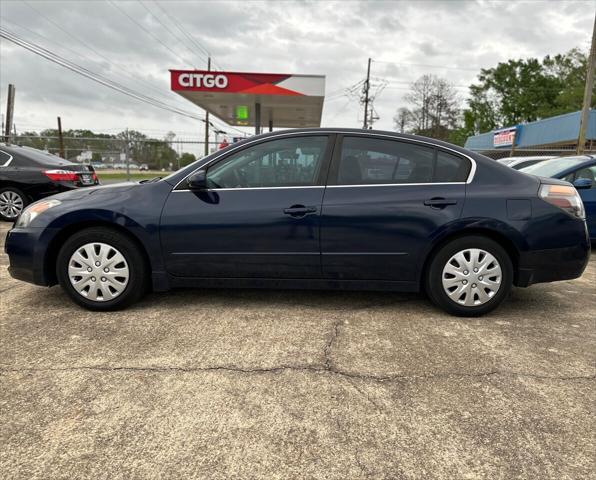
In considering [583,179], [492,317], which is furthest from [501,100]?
[492,317]

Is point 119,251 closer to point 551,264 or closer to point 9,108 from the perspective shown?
point 551,264

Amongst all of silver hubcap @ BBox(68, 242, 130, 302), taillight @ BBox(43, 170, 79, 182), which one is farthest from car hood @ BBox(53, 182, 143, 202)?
taillight @ BBox(43, 170, 79, 182)

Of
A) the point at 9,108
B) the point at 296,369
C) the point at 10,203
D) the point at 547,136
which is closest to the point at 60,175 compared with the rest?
the point at 10,203

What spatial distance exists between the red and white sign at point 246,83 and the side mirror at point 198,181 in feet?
31.1

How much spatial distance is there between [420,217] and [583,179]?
407 centimetres

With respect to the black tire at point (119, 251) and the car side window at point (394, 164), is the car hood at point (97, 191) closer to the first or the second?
the black tire at point (119, 251)

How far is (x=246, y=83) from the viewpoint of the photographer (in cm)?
1230

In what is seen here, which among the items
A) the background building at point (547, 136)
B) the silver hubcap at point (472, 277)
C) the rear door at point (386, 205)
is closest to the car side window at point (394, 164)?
Result: the rear door at point (386, 205)

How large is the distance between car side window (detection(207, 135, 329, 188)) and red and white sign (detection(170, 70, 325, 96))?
30.6 ft

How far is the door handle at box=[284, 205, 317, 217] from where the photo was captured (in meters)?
3.39

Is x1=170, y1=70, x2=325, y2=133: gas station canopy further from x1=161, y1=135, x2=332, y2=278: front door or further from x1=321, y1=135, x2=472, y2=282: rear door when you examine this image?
x1=321, y1=135, x2=472, y2=282: rear door

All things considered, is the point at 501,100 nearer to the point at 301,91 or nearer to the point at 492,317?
the point at 301,91

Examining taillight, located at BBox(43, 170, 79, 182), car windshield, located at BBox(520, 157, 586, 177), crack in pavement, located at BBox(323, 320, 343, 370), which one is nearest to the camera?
crack in pavement, located at BBox(323, 320, 343, 370)

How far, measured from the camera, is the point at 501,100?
52906 millimetres
